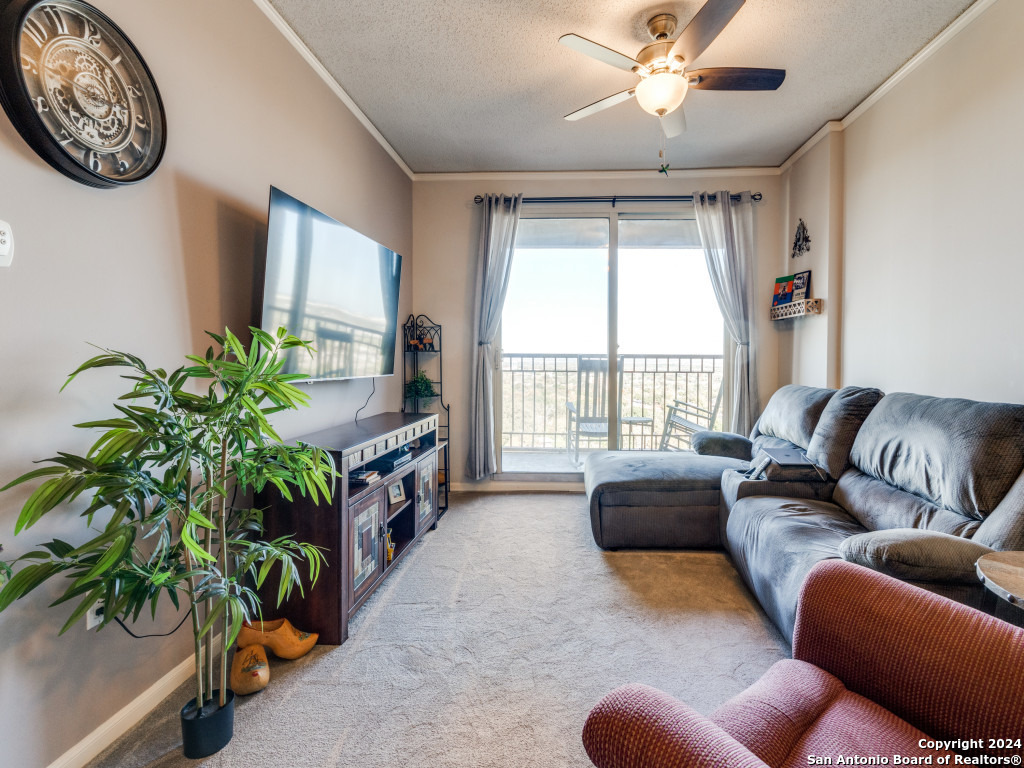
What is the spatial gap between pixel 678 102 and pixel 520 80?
1.01 metres

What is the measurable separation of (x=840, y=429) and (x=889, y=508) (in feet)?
1.87

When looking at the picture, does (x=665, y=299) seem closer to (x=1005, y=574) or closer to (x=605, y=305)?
(x=605, y=305)

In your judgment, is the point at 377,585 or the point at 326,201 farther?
the point at 326,201

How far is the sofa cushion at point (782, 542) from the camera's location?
1.73m

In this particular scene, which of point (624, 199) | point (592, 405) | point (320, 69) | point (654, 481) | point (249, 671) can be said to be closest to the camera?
point (249, 671)

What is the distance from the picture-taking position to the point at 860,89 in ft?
8.87

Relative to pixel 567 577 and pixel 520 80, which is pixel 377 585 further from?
pixel 520 80

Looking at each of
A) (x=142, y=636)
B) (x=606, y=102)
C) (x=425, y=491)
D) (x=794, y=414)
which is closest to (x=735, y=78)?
(x=606, y=102)

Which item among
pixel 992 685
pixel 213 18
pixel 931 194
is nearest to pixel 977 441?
pixel 992 685

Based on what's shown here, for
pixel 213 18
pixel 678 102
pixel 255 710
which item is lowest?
pixel 255 710

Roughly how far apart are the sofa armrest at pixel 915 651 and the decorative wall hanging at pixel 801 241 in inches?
123

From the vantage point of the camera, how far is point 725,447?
3.24m

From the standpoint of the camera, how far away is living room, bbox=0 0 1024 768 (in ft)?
3.89

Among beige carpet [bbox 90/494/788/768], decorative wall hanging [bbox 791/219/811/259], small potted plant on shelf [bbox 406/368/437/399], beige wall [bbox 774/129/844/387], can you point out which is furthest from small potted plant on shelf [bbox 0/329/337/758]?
decorative wall hanging [bbox 791/219/811/259]
